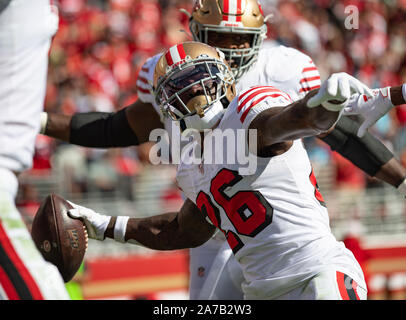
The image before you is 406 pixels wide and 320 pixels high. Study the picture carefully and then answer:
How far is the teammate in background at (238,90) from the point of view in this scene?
3.41m

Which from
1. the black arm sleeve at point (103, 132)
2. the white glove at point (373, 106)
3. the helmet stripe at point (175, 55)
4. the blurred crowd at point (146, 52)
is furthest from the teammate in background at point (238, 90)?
the blurred crowd at point (146, 52)

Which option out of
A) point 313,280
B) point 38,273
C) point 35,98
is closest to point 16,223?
point 38,273

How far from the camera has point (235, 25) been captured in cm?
341

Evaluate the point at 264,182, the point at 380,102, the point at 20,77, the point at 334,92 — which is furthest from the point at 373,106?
the point at 20,77

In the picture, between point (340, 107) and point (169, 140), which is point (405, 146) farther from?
point (340, 107)

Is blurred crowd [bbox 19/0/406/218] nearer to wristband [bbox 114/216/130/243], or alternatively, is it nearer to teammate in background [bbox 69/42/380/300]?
wristband [bbox 114/216/130/243]

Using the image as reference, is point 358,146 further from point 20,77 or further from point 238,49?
point 20,77

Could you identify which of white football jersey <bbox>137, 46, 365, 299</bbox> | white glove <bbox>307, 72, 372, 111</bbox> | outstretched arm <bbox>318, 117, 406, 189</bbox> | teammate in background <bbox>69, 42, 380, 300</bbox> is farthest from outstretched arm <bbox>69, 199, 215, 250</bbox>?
white glove <bbox>307, 72, 372, 111</bbox>

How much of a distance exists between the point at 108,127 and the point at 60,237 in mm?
1088

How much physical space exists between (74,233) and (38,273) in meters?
0.77

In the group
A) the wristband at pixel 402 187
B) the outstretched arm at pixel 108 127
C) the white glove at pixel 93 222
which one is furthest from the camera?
the outstretched arm at pixel 108 127

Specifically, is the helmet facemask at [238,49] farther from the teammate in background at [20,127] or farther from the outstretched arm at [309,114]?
the teammate in background at [20,127]

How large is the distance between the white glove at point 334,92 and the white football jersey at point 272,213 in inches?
10.8
